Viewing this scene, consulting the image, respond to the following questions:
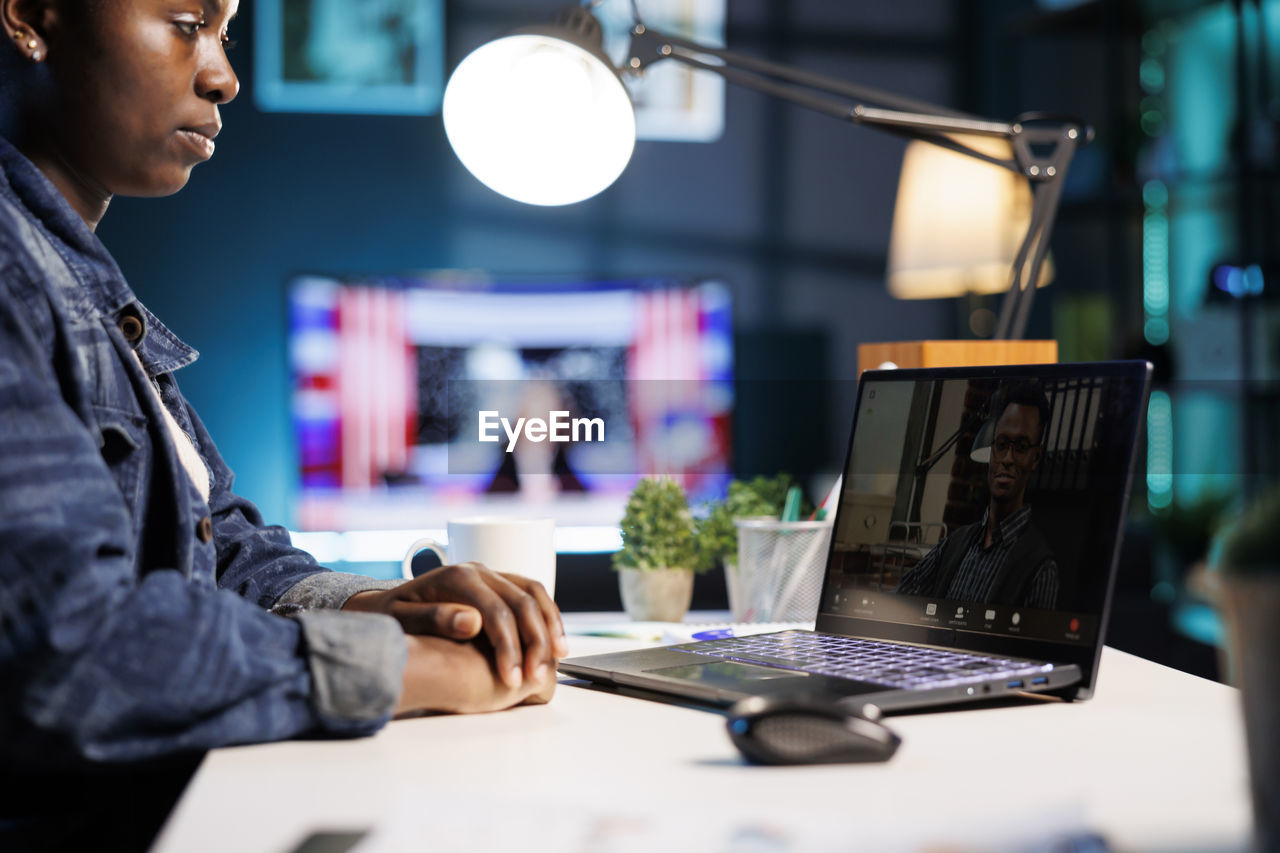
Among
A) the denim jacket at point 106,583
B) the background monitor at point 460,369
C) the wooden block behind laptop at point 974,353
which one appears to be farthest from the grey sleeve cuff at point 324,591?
the background monitor at point 460,369

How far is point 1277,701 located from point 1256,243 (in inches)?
117

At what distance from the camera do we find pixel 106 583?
0.61 meters

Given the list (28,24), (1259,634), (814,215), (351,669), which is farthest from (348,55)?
(1259,634)

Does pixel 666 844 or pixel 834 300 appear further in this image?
pixel 834 300

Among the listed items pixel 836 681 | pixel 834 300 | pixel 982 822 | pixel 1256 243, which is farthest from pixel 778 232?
pixel 982 822

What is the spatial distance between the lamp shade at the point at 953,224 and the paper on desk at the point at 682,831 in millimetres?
2456

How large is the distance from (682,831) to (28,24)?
730mm

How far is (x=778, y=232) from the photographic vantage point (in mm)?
3893

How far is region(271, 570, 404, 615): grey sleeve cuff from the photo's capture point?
39.6 inches

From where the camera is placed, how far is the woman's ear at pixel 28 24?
84cm

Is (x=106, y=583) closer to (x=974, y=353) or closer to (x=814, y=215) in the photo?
(x=974, y=353)

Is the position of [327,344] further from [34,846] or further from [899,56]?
[34,846]

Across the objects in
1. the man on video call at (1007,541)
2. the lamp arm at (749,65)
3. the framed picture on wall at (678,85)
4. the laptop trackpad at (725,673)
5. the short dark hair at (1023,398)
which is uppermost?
the framed picture on wall at (678,85)

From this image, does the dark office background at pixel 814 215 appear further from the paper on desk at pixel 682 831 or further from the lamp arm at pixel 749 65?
the paper on desk at pixel 682 831
